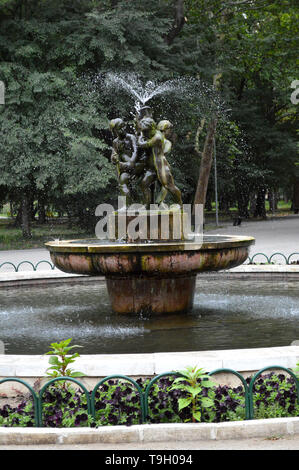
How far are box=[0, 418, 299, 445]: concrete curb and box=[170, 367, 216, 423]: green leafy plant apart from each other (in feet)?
0.44

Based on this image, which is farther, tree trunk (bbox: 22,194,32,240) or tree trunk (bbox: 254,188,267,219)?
tree trunk (bbox: 254,188,267,219)

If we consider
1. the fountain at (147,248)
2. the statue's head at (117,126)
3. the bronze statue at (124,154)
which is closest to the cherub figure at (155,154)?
the fountain at (147,248)

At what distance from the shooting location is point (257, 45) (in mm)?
31484

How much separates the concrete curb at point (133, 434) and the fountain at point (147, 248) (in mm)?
3880

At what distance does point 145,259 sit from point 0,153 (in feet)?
60.2

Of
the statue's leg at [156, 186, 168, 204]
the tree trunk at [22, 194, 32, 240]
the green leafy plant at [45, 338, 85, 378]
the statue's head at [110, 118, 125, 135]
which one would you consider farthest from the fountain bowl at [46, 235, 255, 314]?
the tree trunk at [22, 194, 32, 240]

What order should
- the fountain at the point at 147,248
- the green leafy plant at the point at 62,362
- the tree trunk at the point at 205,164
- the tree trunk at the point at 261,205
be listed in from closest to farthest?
the green leafy plant at the point at 62,362
the fountain at the point at 147,248
the tree trunk at the point at 205,164
the tree trunk at the point at 261,205

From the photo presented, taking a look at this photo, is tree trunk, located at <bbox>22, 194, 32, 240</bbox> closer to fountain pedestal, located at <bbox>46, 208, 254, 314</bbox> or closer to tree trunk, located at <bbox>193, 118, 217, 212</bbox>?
tree trunk, located at <bbox>193, 118, 217, 212</bbox>

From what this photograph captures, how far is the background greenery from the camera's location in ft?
84.6

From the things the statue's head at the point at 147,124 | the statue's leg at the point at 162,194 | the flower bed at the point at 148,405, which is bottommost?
the flower bed at the point at 148,405

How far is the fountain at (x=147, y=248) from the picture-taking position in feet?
28.4

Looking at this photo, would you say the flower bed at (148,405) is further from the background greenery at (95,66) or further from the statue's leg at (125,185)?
the background greenery at (95,66)
